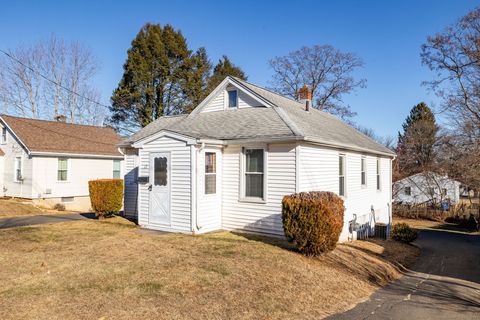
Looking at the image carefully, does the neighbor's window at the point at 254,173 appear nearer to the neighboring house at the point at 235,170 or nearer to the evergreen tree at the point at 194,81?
the neighboring house at the point at 235,170

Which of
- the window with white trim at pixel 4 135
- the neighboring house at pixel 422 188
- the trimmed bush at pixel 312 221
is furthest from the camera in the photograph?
the neighboring house at pixel 422 188

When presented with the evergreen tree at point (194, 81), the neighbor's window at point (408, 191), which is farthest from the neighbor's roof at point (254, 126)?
the neighbor's window at point (408, 191)

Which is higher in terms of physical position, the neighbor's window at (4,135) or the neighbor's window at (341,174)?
the neighbor's window at (4,135)

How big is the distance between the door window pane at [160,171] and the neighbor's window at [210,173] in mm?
1395

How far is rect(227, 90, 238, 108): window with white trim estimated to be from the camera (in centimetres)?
1421

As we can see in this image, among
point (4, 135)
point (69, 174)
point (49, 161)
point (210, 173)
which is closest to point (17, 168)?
point (49, 161)

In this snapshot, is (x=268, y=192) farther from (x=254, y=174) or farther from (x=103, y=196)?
(x=103, y=196)

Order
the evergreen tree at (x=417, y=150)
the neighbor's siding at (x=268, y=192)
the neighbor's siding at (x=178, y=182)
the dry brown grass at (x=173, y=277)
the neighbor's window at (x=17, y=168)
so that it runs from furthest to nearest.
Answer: the evergreen tree at (x=417, y=150) → the neighbor's window at (x=17, y=168) → the neighbor's siding at (x=178, y=182) → the neighbor's siding at (x=268, y=192) → the dry brown grass at (x=173, y=277)

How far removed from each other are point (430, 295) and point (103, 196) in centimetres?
1220

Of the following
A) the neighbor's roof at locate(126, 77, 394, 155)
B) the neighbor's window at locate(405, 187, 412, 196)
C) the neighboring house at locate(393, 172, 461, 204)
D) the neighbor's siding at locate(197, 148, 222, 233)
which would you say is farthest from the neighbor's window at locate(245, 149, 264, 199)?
the neighbor's window at locate(405, 187, 412, 196)

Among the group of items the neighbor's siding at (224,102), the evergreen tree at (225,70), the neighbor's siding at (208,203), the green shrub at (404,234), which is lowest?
the green shrub at (404,234)

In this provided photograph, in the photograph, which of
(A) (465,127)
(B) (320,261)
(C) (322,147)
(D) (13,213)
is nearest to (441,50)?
(A) (465,127)

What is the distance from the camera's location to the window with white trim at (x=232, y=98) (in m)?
14.2

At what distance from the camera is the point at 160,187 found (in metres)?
11.4
